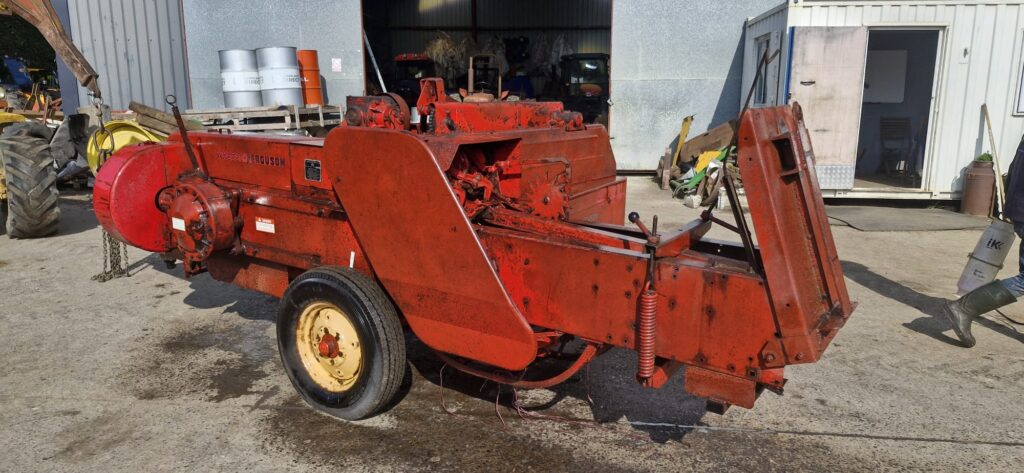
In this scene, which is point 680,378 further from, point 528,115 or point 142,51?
point 142,51

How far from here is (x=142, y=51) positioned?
12.9 metres

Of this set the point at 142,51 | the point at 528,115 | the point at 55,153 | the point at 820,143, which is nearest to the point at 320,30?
the point at 142,51

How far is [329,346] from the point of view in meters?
3.80

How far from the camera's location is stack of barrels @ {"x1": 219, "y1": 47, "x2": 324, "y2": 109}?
1141 cm

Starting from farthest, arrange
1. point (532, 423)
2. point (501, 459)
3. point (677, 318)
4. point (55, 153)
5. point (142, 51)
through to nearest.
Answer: point (142, 51)
point (55, 153)
point (532, 423)
point (501, 459)
point (677, 318)

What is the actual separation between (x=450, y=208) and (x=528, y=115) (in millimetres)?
1648

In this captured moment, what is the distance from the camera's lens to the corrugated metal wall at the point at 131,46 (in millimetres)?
12422

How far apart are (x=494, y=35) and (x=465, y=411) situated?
19.9 metres

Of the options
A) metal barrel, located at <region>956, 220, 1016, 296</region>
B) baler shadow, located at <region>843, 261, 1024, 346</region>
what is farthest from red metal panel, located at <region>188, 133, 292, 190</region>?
metal barrel, located at <region>956, 220, 1016, 296</region>

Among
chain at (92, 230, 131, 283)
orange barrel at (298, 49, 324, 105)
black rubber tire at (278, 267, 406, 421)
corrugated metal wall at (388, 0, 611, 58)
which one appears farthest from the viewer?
corrugated metal wall at (388, 0, 611, 58)

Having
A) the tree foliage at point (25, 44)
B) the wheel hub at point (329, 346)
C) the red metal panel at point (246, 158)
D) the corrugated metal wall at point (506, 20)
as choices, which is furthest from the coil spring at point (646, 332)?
the tree foliage at point (25, 44)

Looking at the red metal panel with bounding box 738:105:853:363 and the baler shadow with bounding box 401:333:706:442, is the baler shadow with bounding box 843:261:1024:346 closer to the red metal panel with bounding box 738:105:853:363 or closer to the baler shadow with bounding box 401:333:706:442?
the baler shadow with bounding box 401:333:706:442

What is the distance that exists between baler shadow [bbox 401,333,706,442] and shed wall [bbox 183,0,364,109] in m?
10.0

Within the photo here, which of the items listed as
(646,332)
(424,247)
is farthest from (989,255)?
(424,247)
